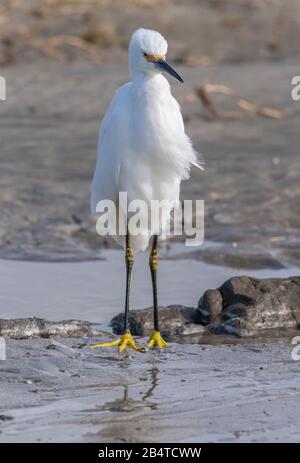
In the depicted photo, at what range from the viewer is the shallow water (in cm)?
689

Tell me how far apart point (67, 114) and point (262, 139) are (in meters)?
2.12

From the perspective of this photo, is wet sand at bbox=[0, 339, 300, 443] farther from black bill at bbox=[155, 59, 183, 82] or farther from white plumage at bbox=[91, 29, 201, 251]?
black bill at bbox=[155, 59, 183, 82]

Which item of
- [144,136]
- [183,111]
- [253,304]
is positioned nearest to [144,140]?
[144,136]

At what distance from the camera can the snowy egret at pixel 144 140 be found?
5.89 metres

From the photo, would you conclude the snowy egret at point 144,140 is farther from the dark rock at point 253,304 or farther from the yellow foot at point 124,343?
the dark rock at point 253,304

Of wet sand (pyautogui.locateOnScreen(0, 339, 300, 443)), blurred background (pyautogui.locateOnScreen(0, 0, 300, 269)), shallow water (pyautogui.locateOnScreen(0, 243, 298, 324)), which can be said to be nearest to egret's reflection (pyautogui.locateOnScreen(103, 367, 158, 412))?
wet sand (pyautogui.locateOnScreen(0, 339, 300, 443))

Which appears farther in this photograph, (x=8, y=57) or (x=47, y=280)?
(x=8, y=57)

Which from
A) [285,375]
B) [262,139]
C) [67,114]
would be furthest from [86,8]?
[285,375]

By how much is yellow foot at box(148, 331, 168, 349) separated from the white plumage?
0.75 metres

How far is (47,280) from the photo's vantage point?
7.46 meters

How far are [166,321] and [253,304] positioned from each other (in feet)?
1.72
